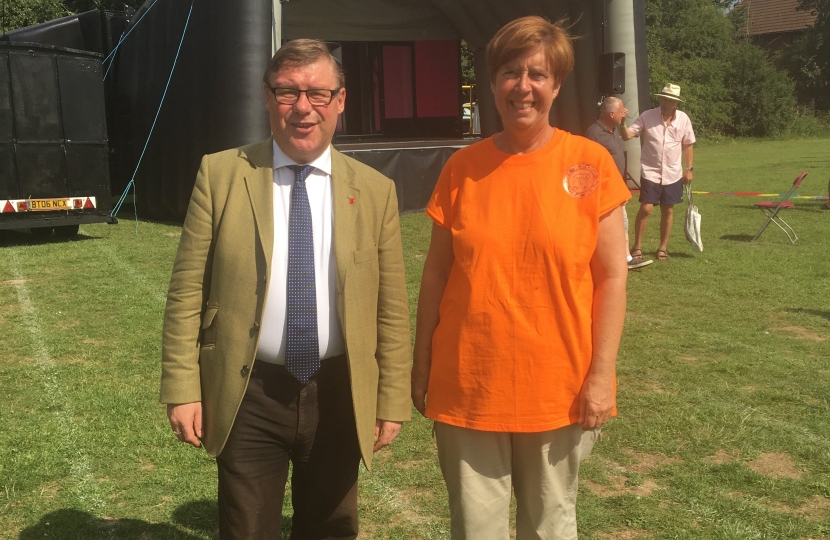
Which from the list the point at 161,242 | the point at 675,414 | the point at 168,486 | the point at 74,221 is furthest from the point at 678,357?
the point at 74,221

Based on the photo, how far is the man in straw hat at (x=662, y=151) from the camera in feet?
31.4

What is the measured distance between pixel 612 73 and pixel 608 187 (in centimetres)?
1021

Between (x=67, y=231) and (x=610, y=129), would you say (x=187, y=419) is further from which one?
(x=67, y=231)

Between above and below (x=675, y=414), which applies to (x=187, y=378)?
above

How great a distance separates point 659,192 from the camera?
9.70m

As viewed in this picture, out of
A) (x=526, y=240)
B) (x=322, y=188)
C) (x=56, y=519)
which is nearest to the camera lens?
(x=526, y=240)

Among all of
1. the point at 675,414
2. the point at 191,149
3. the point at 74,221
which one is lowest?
the point at 675,414

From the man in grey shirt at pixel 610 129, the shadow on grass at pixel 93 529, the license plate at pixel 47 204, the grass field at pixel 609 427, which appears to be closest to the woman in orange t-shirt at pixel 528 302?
the grass field at pixel 609 427

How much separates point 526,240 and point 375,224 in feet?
1.58

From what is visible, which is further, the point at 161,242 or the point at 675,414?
the point at 161,242

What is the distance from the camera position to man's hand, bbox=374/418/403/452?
266 centimetres

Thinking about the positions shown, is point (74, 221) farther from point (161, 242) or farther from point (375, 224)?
point (375, 224)

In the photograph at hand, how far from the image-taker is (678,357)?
241 inches

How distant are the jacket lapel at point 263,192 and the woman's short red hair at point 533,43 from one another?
697 mm
